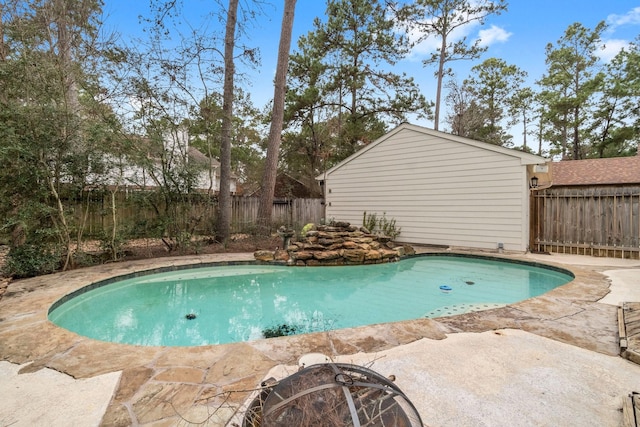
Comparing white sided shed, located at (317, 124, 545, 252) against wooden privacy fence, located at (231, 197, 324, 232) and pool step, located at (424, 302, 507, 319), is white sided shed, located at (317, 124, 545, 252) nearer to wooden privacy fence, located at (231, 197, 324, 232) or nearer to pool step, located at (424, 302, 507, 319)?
wooden privacy fence, located at (231, 197, 324, 232)

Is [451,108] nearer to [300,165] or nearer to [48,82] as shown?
[300,165]

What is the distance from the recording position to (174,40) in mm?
7324

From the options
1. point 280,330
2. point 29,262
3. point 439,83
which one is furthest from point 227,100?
point 439,83

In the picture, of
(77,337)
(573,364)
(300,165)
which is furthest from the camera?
(300,165)

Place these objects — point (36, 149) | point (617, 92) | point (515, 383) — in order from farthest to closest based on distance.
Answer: point (617, 92) < point (36, 149) < point (515, 383)

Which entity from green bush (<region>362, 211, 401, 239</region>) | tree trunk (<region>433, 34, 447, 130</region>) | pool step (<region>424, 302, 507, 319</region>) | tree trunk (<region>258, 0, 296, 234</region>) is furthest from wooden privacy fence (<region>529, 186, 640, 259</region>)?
tree trunk (<region>433, 34, 447, 130</region>)

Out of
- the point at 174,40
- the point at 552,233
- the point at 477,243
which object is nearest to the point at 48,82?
the point at 174,40

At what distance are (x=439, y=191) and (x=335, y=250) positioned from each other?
3.78 metres

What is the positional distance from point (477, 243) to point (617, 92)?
17.6 m

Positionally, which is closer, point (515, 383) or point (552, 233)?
point (515, 383)

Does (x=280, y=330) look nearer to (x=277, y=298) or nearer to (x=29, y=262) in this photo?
(x=277, y=298)

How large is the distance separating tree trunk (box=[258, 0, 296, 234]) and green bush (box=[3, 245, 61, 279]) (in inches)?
193

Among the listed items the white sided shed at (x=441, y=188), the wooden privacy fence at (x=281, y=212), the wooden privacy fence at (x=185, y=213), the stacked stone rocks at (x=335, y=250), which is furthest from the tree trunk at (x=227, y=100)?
the white sided shed at (x=441, y=188)

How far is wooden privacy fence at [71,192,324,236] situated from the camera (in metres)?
6.28
